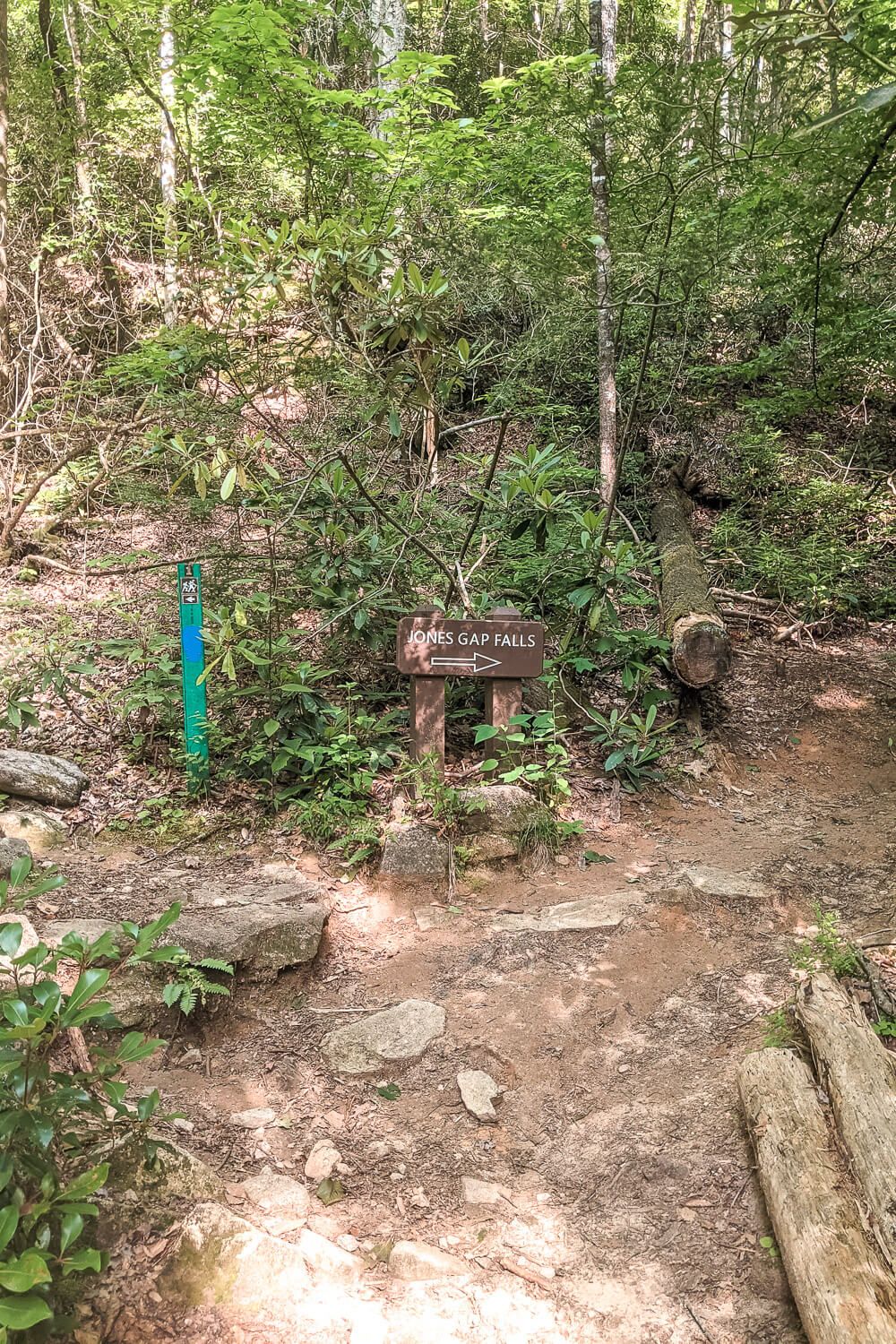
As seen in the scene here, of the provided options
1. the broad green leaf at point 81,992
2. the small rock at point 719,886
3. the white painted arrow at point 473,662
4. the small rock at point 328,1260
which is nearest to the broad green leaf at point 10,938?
the broad green leaf at point 81,992

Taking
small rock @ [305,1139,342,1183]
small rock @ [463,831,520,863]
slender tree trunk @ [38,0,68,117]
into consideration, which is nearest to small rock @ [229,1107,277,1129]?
small rock @ [305,1139,342,1183]

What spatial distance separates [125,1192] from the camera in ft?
6.92

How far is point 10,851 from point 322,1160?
248 centimetres

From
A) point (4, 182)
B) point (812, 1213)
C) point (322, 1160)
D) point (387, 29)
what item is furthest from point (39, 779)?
point (387, 29)

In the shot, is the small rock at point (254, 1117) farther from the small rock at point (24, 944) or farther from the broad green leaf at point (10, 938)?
the broad green leaf at point (10, 938)

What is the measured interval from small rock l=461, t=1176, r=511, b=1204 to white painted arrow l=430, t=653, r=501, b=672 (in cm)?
315

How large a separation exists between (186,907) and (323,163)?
7.38 m

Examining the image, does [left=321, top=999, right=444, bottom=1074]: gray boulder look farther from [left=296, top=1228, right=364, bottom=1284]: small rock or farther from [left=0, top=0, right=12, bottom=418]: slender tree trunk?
[left=0, top=0, right=12, bottom=418]: slender tree trunk

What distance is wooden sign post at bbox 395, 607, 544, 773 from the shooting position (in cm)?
541

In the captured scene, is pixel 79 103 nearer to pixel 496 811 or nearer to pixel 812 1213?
pixel 496 811

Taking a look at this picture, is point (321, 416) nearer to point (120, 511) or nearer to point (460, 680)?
point (460, 680)

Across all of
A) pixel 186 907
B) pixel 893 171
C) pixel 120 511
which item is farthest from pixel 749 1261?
pixel 120 511

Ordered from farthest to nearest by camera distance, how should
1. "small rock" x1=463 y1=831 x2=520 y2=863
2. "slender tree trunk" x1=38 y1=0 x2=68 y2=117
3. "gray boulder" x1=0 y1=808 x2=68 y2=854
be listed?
"slender tree trunk" x1=38 y1=0 x2=68 y2=117
"small rock" x1=463 y1=831 x2=520 y2=863
"gray boulder" x1=0 y1=808 x2=68 y2=854

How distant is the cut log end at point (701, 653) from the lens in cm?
634
